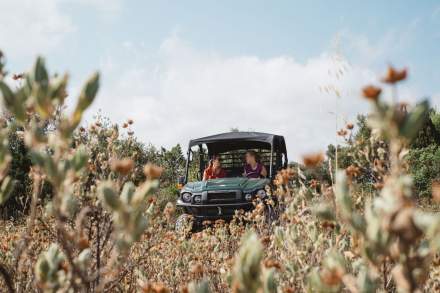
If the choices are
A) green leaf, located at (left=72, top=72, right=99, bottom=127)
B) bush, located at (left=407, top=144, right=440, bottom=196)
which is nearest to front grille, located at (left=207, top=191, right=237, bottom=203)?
green leaf, located at (left=72, top=72, right=99, bottom=127)

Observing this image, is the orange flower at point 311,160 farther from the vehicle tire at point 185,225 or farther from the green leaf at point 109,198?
the vehicle tire at point 185,225

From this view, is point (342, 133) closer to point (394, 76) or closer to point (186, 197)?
point (394, 76)

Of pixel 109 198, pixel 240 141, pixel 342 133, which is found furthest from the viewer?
pixel 240 141

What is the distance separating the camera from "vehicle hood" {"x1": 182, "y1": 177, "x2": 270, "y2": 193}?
8664mm

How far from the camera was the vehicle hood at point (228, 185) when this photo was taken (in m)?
8.66

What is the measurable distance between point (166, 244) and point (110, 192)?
4.28m

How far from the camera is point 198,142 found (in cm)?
1040

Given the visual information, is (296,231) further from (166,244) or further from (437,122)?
(437,122)

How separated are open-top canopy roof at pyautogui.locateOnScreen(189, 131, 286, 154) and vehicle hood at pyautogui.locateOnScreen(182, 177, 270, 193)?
1.10m

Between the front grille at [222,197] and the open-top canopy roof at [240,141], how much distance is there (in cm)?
158

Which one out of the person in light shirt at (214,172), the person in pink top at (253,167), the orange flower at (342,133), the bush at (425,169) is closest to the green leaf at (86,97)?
the orange flower at (342,133)

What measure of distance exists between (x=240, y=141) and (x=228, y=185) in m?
1.87

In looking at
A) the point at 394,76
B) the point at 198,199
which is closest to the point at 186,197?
the point at 198,199

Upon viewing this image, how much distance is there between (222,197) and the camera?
8828 mm
